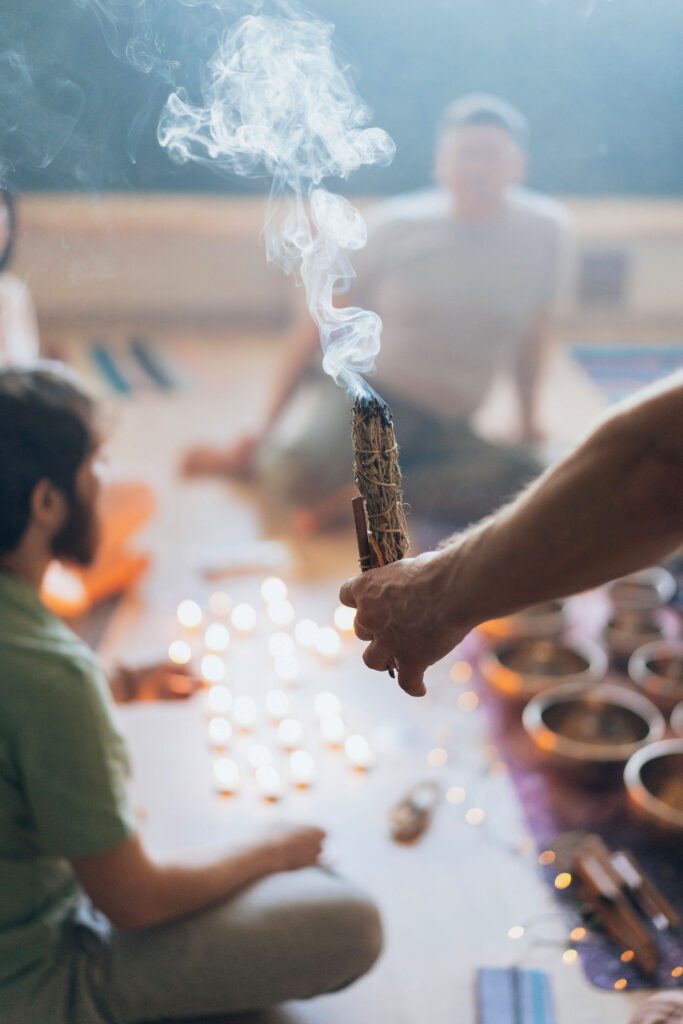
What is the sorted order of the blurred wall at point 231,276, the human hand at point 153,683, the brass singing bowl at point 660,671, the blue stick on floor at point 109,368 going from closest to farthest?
1. the human hand at point 153,683
2. the brass singing bowl at point 660,671
3. the blue stick on floor at point 109,368
4. the blurred wall at point 231,276

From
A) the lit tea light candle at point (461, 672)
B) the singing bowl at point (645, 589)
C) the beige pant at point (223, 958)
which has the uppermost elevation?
the singing bowl at point (645, 589)

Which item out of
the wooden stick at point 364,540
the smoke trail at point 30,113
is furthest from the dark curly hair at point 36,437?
the wooden stick at point 364,540

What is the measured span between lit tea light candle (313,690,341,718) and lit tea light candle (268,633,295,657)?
9.0 inches

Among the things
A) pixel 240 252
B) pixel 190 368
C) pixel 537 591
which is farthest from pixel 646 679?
pixel 240 252

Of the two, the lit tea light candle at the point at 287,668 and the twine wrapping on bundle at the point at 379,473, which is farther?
the lit tea light candle at the point at 287,668

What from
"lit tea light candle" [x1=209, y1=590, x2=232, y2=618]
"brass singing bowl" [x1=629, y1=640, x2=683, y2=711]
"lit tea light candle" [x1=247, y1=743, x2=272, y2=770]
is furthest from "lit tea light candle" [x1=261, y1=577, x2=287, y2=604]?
"brass singing bowl" [x1=629, y1=640, x2=683, y2=711]

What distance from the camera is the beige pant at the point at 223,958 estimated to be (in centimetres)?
151

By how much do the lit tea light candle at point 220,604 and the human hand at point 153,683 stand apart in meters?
0.74

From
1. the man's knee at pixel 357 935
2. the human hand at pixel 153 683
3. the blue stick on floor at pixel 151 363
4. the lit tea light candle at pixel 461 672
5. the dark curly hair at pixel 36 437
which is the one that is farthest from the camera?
the blue stick on floor at pixel 151 363

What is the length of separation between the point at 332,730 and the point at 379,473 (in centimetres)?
130

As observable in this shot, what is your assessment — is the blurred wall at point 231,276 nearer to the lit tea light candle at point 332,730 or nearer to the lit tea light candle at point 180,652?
the lit tea light candle at point 180,652

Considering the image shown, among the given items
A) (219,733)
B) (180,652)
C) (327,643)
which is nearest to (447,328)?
(327,643)

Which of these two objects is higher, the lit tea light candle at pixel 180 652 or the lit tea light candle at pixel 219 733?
the lit tea light candle at pixel 180 652

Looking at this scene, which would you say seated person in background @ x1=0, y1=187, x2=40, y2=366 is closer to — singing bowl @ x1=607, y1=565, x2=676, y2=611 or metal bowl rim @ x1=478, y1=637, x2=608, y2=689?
metal bowl rim @ x1=478, y1=637, x2=608, y2=689
